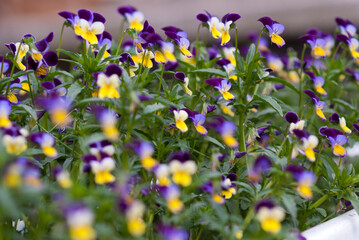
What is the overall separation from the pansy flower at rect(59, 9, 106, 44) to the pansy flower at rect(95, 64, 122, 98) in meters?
0.18

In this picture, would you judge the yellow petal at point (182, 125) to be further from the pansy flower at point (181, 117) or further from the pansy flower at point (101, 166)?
the pansy flower at point (101, 166)

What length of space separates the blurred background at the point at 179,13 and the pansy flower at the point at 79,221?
327 centimetres

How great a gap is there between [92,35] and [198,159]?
35 centimetres

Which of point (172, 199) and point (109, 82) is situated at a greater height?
point (109, 82)

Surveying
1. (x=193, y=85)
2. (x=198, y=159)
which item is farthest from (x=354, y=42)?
(x=198, y=159)

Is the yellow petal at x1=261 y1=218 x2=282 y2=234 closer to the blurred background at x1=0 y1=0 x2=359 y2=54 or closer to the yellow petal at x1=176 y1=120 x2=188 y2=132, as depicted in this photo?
the yellow petal at x1=176 y1=120 x2=188 y2=132

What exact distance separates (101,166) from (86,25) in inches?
14.3

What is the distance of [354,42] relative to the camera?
1415 mm

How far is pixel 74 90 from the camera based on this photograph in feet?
3.37

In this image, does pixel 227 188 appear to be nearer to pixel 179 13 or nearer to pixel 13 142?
pixel 13 142

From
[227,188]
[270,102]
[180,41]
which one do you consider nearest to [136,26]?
[180,41]

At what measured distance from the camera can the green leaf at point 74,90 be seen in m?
1.00

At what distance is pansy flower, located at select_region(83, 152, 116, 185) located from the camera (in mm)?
827

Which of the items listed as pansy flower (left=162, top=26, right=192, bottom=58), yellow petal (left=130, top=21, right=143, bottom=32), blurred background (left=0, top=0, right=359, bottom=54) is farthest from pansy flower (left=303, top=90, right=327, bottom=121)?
blurred background (left=0, top=0, right=359, bottom=54)
